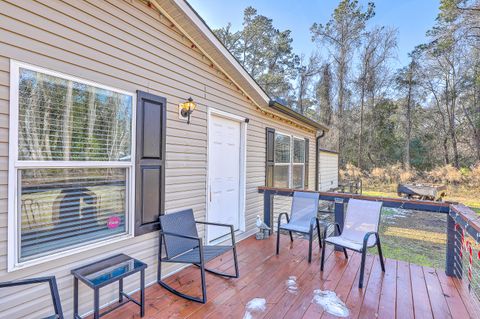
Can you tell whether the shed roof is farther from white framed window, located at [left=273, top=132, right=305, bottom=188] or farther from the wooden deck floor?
the wooden deck floor

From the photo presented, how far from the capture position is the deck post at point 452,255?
3.15m

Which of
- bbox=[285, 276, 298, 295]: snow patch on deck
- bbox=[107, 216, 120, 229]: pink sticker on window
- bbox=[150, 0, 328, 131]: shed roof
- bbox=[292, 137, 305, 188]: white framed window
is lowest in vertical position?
bbox=[285, 276, 298, 295]: snow patch on deck

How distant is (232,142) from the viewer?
4.54 meters

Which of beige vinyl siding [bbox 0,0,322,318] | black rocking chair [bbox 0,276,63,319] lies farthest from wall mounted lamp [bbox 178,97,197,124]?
black rocking chair [bbox 0,276,63,319]

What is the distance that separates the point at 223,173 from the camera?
4336mm

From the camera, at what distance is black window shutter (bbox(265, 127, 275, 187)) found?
18.0 ft

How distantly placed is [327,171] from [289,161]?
5.05 metres

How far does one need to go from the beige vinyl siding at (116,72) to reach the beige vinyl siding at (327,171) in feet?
21.7

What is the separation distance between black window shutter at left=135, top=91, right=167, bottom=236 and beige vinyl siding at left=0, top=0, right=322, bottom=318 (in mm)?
124

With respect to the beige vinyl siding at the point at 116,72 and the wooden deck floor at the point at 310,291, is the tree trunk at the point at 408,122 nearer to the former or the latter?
the wooden deck floor at the point at 310,291

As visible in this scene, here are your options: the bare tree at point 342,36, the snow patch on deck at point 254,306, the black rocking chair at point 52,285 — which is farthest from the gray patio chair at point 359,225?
the bare tree at point 342,36

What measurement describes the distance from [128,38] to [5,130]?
1.45 meters

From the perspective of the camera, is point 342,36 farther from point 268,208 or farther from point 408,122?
point 268,208

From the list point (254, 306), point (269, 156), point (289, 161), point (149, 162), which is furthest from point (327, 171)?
point (149, 162)
